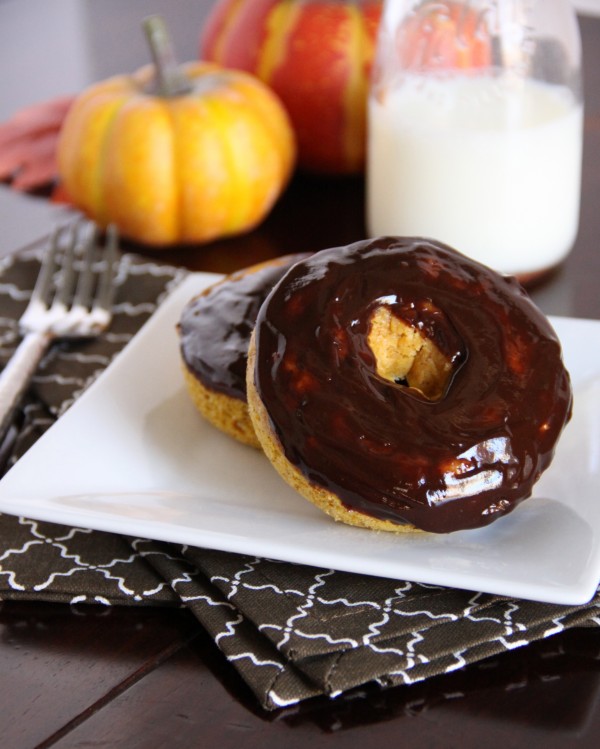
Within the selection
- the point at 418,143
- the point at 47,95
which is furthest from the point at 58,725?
the point at 47,95

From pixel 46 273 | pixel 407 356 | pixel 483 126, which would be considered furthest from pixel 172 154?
pixel 407 356

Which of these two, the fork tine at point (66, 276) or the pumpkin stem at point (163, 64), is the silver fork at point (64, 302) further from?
the pumpkin stem at point (163, 64)

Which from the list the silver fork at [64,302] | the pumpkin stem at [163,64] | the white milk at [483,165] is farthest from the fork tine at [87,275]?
the white milk at [483,165]

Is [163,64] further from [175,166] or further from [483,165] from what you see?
[483,165]

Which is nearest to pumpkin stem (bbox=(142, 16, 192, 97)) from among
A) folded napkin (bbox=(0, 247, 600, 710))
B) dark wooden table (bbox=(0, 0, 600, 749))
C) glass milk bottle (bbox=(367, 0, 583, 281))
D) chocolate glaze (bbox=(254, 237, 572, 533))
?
glass milk bottle (bbox=(367, 0, 583, 281))

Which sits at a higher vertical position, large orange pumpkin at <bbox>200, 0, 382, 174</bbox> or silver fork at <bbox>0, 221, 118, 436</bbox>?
large orange pumpkin at <bbox>200, 0, 382, 174</bbox>

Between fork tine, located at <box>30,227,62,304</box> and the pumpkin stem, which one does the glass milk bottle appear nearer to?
the pumpkin stem

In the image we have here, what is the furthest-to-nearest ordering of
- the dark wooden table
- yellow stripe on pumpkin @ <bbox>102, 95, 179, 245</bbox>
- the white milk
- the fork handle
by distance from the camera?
yellow stripe on pumpkin @ <bbox>102, 95, 179, 245</bbox>
the white milk
the fork handle
the dark wooden table

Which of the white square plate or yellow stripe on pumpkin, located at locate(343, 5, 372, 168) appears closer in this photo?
the white square plate

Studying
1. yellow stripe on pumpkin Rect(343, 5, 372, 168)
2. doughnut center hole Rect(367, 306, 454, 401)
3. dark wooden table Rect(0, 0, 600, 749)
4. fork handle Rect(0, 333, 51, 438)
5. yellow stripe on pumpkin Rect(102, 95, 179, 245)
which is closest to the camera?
dark wooden table Rect(0, 0, 600, 749)

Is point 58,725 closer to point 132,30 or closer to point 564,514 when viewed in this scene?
point 564,514
